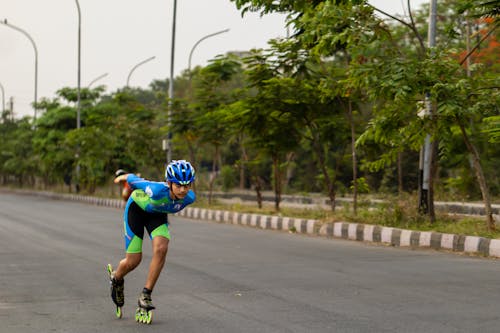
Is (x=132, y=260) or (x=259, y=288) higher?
(x=132, y=260)

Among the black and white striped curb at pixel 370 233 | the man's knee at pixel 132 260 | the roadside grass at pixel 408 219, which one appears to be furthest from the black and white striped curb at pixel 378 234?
the man's knee at pixel 132 260

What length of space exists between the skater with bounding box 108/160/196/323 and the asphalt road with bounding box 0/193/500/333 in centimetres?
28

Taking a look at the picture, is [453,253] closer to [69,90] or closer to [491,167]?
[491,167]

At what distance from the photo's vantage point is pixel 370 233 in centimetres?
1570

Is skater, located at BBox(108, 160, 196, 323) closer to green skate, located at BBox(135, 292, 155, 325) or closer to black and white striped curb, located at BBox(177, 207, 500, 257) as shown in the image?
green skate, located at BBox(135, 292, 155, 325)

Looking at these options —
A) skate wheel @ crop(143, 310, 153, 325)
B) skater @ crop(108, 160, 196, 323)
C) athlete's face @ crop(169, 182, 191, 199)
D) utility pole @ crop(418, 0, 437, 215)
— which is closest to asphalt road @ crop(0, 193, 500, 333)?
skate wheel @ crop(143, 310, 153, 325)

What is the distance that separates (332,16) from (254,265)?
524 centimetres

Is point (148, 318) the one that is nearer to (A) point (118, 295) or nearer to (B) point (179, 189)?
(A) point (118, 295)

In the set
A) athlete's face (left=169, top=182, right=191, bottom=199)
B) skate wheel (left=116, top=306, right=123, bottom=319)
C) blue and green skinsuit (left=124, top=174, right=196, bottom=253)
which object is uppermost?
athlete's face (left=169, top=182, right=191, bottom=199)

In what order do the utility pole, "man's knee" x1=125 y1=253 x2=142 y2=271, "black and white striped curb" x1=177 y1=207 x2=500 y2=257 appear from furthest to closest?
the utility pole < "black and white striped curb" x1=177 y1=207 x2=500 y2=257 < "man's knee" x1=125 y1=253 x2=142 y2=271

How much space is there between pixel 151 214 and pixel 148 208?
0.59 ft

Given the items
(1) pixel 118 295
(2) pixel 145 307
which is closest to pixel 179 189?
(2) pixel 145 307

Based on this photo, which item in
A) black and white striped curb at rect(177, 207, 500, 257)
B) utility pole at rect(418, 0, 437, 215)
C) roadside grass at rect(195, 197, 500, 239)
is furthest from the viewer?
utility pole at rect(418, 0, 437, 215)

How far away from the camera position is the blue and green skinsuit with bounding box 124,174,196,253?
6.96m
